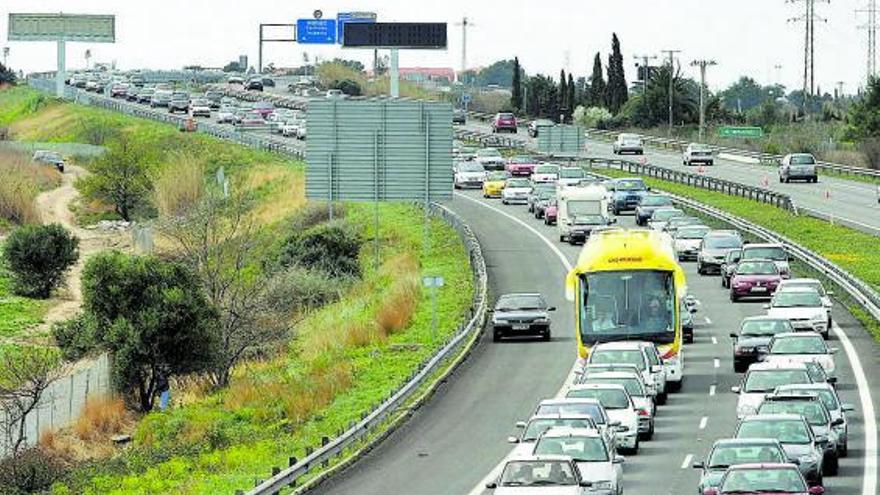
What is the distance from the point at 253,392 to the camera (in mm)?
52250

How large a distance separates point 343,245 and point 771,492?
190 feet

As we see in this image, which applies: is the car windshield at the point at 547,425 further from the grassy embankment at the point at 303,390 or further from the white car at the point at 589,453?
the grassy embankment at the point at 303,390

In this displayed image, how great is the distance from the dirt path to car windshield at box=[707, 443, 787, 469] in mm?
47639

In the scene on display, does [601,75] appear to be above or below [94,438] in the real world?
above

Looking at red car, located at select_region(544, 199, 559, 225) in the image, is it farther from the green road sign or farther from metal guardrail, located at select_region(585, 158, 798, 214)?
the green road sign

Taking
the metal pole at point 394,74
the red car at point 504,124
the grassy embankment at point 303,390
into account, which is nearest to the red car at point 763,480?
the grassy embankment at point 303,390

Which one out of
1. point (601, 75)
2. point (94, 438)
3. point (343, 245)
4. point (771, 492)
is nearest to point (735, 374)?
point (94, 438)

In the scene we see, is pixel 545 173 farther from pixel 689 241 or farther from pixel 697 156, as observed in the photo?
pixel 689 241

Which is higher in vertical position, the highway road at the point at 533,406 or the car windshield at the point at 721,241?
the car windshield at the point at 721,241

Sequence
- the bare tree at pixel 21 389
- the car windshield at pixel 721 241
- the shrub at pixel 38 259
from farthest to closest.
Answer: the shrub at pixel 38 259
the car windshield at pixel 721 241
the bare tree at pixel 21 389

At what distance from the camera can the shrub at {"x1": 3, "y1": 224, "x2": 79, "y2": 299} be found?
96.4 meters

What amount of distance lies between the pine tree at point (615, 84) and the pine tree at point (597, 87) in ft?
2.07

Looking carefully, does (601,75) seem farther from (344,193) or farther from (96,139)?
(344,193)

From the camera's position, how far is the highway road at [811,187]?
92.1 metres
